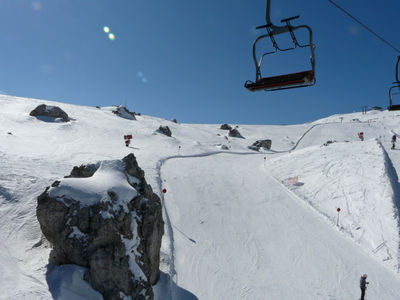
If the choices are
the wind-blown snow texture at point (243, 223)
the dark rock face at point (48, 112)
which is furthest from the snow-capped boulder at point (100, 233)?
the dark rock face at point (48, 112)

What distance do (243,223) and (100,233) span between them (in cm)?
1007

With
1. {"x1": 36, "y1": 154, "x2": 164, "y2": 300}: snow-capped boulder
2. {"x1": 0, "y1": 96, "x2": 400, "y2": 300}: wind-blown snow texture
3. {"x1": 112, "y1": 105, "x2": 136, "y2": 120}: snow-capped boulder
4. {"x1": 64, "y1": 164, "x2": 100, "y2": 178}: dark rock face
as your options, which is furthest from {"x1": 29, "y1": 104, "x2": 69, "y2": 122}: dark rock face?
{"x1": 36, "y1": 154, "x2": 164, "y2": 300}: snow-capped boulder

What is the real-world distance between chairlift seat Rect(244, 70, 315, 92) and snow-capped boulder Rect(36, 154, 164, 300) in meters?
5.59

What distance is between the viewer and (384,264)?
44.4ft

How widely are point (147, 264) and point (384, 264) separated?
1186 centimetres

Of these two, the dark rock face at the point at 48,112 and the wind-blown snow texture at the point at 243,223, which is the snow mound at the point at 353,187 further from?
the dark rock face at the point at 48,112

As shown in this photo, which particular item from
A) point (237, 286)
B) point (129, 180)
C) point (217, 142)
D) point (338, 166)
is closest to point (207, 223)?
point (237, 286)

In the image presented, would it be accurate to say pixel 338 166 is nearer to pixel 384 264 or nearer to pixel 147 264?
pixel 384 264

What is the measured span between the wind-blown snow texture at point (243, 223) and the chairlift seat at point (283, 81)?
5852mm

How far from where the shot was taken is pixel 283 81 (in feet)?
22.6

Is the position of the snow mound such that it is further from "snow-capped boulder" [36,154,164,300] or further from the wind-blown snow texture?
"snow-capped boulder" [36,154,164,300]

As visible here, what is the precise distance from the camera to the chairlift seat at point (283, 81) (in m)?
6.61

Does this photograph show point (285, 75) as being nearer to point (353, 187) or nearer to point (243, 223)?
point (243, 223)

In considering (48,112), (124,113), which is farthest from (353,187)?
(124,113)
